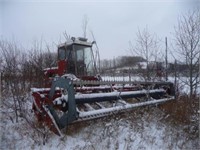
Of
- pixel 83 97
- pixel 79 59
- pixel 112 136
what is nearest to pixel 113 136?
→ pixel 112 136

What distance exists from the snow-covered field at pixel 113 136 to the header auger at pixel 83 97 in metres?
0.26

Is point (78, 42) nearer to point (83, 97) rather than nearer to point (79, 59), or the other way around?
point (79, 59)

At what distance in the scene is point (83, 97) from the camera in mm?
4051

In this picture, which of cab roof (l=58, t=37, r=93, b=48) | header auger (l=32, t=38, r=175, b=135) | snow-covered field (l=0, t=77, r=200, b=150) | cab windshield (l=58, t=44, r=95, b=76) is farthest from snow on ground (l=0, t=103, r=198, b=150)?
cab roof (l=58, t=37, r=93, b=48)

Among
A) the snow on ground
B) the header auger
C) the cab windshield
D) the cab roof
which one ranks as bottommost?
the snow on ground

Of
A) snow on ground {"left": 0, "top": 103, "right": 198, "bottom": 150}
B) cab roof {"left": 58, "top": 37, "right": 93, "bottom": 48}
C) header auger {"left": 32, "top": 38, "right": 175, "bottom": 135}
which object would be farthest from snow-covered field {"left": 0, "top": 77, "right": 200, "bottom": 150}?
cab roof {"left": 58, "top": 37, "right": 93, "bottom": 48}

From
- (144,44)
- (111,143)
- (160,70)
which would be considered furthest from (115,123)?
(144,44)

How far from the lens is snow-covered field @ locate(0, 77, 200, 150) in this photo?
3.95 meters

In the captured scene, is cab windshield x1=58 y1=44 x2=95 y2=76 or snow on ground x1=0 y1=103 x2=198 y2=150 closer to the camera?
snow on ground x1=0 y1=103 x2=198 y2=150

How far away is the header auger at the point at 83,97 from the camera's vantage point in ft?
12.6

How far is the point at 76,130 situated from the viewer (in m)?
4.39

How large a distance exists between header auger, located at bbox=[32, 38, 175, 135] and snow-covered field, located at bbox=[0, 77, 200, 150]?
263 mm

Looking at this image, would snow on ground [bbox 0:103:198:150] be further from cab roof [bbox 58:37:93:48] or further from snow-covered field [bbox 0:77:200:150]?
cab roof [bbox 58:37:93:48]

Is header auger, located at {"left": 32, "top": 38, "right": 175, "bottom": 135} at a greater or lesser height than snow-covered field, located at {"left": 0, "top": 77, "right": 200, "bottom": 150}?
greater
